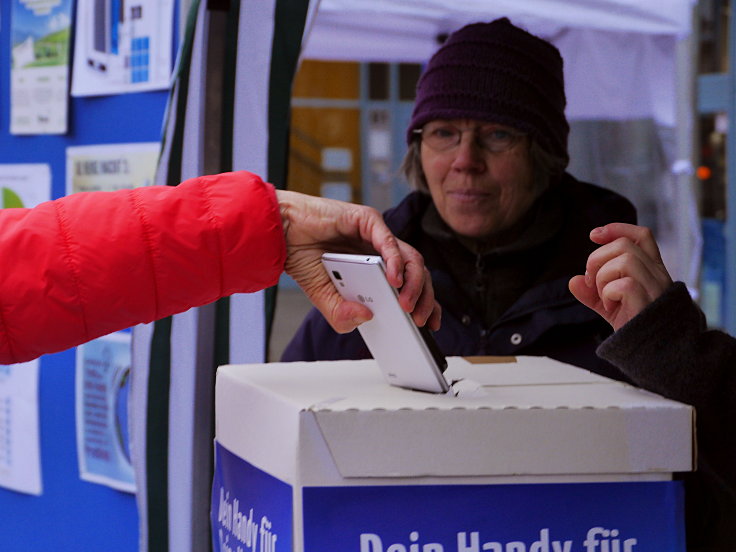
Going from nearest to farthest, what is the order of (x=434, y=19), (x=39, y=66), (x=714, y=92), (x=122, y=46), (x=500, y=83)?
(x=500, y=83), (x=122, y=46), (x=39, y=66), (x=434, y=19), (x=714, y=92)

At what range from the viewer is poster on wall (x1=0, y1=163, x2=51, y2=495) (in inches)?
93.7

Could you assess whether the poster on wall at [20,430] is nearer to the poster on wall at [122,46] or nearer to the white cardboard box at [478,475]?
the poster on wall at [122,46]

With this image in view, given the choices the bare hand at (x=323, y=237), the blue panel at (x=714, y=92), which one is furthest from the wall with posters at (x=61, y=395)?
the blue panel at (x=714, y=92)

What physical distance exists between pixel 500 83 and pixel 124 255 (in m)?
0.89

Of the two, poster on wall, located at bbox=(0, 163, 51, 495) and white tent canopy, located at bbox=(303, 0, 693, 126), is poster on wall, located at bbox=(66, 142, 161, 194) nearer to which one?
poster on wall, located at bbox=(0, 163, 51, 495)

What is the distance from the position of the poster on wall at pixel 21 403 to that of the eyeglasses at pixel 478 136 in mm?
995

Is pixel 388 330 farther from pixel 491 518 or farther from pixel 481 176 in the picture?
pixel 481 176

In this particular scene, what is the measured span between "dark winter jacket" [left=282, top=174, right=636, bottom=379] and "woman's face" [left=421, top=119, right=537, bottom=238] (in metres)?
0.05

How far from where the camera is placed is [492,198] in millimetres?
1866

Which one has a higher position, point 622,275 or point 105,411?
point 622,275

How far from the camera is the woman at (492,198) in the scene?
180cm

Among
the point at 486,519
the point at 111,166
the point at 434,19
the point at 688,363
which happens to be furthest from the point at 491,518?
the point at 434,19

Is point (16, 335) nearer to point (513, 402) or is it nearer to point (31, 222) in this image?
point (31, 222)

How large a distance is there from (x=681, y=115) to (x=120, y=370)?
3732 millimetres
